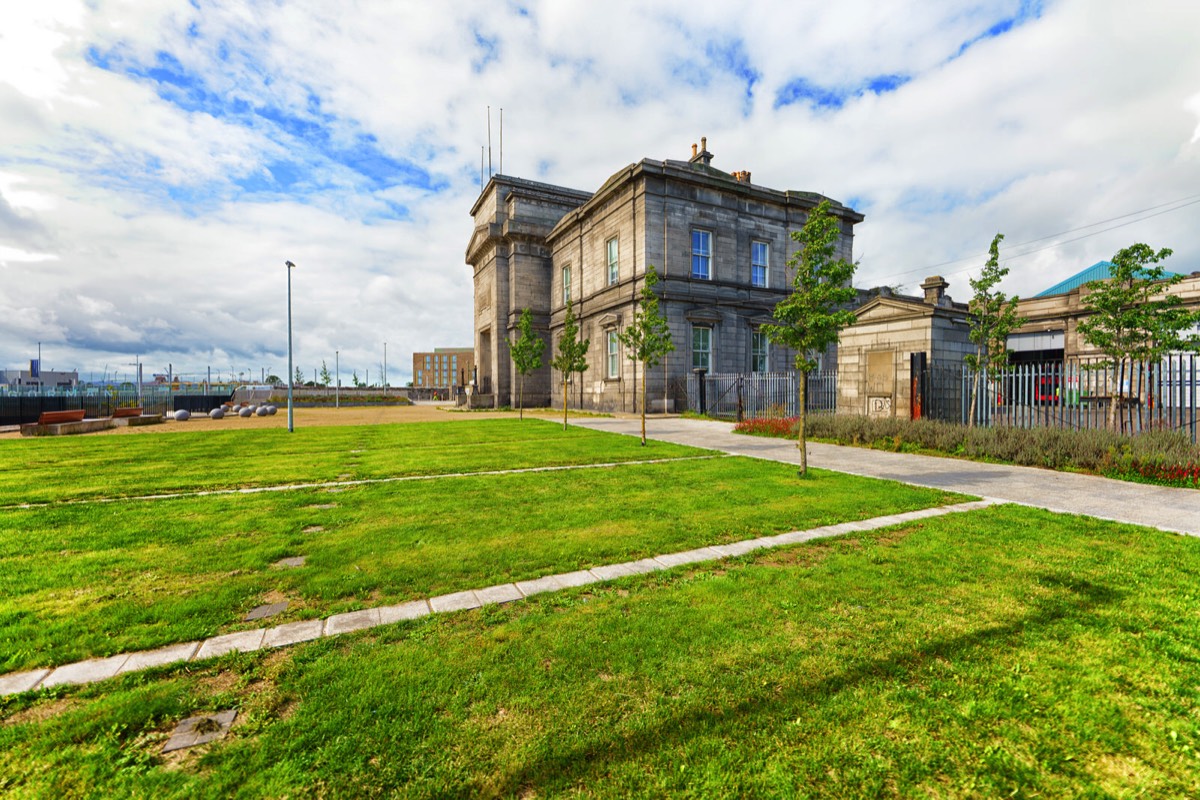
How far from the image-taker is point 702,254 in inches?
1089

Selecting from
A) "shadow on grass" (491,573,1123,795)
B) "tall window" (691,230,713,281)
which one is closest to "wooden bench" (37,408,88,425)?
"shadow on grass" (491,573,1123,795)

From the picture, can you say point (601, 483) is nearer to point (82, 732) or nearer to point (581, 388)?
point (82, 732)

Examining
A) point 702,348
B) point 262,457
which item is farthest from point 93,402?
point 702,348

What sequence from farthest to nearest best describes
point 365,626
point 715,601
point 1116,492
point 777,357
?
1. point 777,357
2. point 1116,492
3. point 715,601
4. point 365,626

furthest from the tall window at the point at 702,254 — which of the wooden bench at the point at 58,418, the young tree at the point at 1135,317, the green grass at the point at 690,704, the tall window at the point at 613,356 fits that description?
the wooden bench at the point at 58,418

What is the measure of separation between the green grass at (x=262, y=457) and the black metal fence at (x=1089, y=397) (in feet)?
27.7

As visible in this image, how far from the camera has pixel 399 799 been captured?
1.99m

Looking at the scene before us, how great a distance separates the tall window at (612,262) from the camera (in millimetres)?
29203

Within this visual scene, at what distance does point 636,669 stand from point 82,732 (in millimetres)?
2762

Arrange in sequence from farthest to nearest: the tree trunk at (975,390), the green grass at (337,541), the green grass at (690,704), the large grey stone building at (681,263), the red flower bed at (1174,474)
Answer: the large grey stone building at (681,263)
the tree trunk at (975,390)
the red flower bed at (1174,474)
the green grass at (337,541)
the green grass at (690,704)

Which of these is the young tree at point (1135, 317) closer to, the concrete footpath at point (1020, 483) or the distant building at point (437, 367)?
the concrete footpath at point (1020, 483)

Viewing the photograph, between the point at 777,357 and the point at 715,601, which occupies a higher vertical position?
the point at 777,357

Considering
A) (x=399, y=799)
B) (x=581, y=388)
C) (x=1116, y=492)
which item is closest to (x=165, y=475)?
(x=399, y=799)

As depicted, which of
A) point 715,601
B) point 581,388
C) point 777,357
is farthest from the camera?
point 581,388
